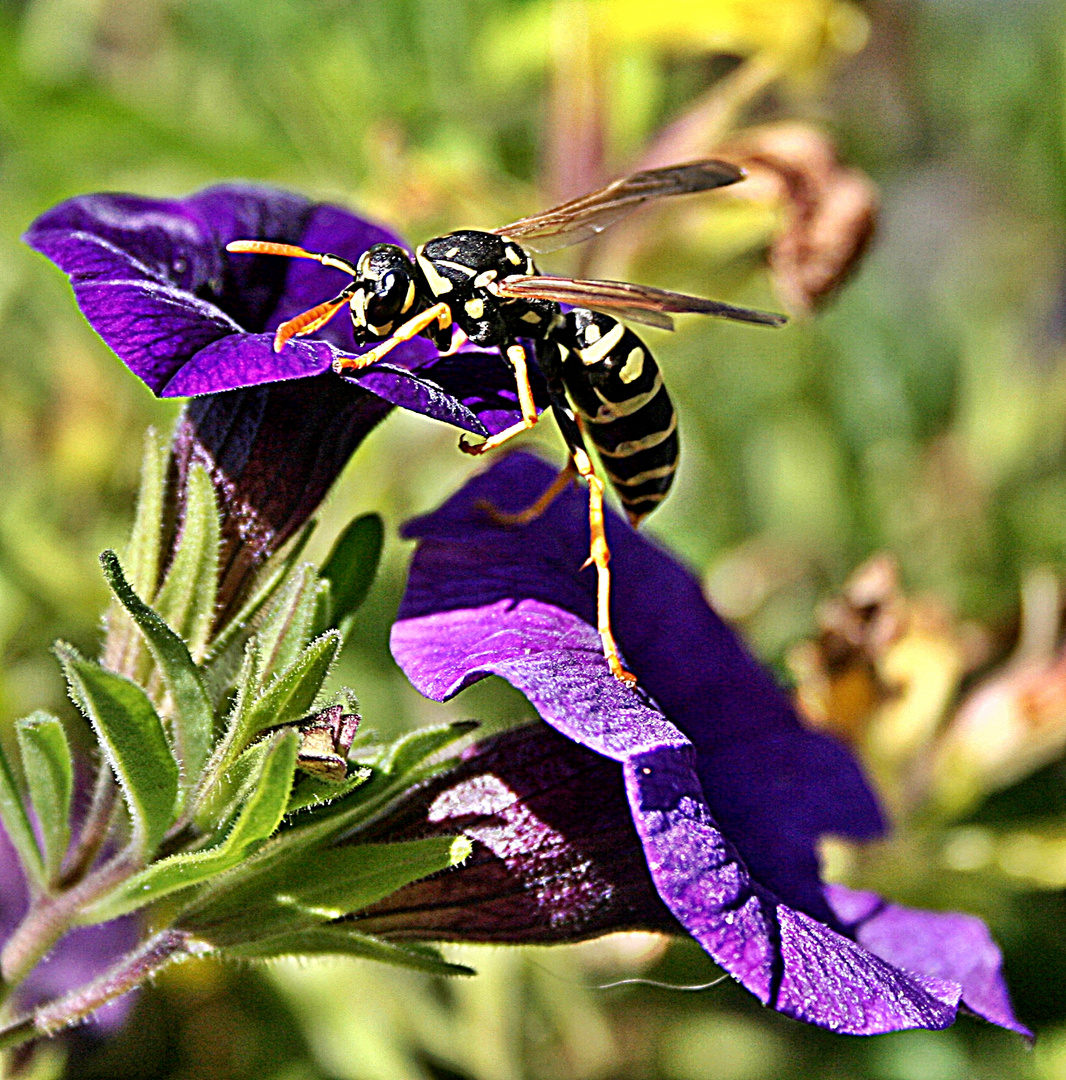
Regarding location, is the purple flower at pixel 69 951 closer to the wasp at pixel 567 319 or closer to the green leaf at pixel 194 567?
the green leaf at pixel 194 567

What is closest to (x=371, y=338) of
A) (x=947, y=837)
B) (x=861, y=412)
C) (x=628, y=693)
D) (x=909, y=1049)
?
(x=628, y=693)

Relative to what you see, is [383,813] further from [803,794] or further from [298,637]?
[803,794]

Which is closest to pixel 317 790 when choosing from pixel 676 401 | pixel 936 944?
pixel 936 944

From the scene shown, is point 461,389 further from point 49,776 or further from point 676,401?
point 676,401

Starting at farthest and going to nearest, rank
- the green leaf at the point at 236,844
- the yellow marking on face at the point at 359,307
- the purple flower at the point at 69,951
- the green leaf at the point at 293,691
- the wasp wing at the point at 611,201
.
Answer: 1. the purple flower at the point at 69,951
2. the wasp wing at the point at 611,201
3. the yellow marking on face at the point at 359,307
4. the green leaf at the point at 293,691
5. the green leaf at the point at 236,844

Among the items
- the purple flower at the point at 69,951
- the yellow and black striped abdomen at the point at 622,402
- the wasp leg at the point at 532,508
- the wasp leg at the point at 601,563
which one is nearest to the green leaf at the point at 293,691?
the wasp leg at the point at 601,563

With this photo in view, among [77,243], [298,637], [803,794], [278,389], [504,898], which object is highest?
[77,243]

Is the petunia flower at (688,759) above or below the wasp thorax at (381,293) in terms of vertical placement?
below
